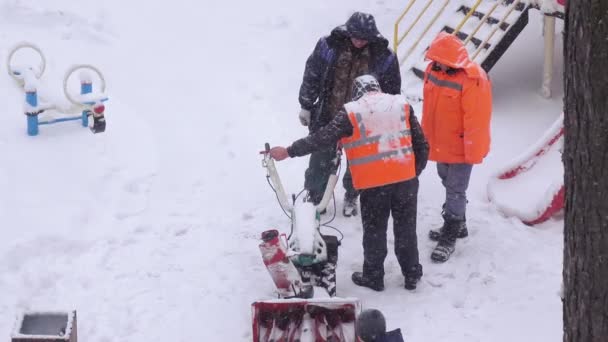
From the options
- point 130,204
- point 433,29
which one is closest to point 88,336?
point 130,204

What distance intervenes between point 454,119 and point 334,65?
1009 millimetres

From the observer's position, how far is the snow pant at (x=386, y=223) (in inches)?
224

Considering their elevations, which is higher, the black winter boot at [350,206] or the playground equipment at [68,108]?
the playground equipment at [68,108]

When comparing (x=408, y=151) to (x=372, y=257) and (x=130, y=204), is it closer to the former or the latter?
(x=372, y=257)

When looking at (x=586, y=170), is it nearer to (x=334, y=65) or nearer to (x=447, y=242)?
(x=447, y=242)

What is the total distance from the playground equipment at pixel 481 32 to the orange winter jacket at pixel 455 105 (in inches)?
102

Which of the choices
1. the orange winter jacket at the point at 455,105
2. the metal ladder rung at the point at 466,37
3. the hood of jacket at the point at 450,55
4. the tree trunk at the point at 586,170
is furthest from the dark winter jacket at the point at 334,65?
the tree trunk at the point at 586,170

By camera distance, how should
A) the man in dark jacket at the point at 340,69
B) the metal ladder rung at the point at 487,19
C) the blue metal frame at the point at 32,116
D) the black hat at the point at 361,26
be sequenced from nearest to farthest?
the black hat at the point at 361,26 < the man in dark jacket at the point at 340,69 < the blue metal frame at the point at 32,116 < the metal ladder rung at the point at 487,19

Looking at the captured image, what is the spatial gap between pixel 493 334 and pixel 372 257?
0.96m

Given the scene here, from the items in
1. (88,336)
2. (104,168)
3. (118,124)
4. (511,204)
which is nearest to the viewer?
(88,336)

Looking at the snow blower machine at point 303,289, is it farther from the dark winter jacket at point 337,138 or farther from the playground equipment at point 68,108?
the playground equipment at point 68,108

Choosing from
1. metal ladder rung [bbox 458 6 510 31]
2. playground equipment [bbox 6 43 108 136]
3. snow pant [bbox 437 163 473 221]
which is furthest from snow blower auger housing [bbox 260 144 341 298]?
metal ladder rung [bbox 458 6 510 31]

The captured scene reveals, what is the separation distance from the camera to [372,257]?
590 cm

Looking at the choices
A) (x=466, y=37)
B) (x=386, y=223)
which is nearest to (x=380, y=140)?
(x=386, y=223)
